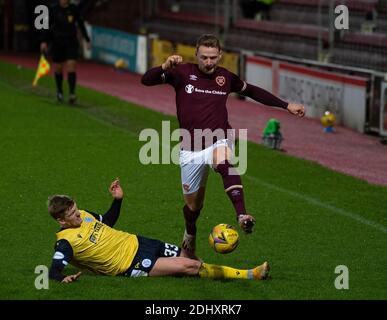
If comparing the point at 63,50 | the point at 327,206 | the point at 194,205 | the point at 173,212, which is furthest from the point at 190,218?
the point at 63,50

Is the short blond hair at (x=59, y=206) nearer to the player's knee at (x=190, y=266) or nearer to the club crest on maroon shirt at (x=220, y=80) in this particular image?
the player's knee at (x=190, y=266)

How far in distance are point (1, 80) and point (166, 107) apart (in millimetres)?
5291

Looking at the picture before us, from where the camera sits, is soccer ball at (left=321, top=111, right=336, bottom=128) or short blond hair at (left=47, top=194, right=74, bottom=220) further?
soccer ball at (left=321, top=111, right=336, bottom=128)

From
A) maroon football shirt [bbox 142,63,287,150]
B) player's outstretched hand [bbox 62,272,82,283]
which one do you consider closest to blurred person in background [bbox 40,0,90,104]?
maroon football shirt [bbox 142,63,287,150]

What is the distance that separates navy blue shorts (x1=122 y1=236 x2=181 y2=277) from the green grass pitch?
0.10 m

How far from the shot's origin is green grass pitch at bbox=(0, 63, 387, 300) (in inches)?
345

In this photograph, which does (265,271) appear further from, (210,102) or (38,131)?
(38,131)

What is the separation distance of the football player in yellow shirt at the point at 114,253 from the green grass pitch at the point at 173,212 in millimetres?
102

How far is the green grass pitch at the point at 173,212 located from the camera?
877 cm

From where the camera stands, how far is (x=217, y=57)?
9.32 meters

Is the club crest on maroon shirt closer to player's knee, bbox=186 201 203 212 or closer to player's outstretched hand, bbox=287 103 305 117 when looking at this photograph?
player's outstretched hand, bbox=287 103 305 117

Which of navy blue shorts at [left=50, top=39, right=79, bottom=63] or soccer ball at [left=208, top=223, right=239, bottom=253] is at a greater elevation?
navy blue shorts at [left=50, top=39, right=79, bottom=63]

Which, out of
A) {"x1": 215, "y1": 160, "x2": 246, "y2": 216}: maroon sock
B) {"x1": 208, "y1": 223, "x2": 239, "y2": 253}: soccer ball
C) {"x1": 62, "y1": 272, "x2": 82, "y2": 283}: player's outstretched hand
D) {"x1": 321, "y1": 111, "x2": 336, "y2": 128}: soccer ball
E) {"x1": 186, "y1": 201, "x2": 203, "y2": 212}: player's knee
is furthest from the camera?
{"x1": 321, "y1": 111, "x2": 336, "y2": 128}: soccer ball

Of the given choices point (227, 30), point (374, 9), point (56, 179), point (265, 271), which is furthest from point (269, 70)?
point (265, 271)
